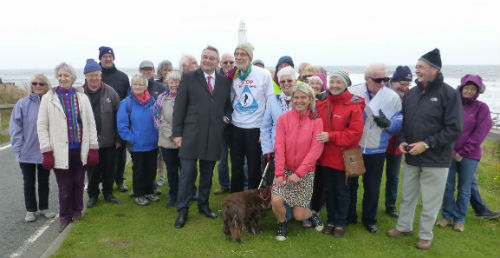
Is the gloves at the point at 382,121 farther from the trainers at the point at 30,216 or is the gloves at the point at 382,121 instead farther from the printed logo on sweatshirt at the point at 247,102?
the trainers at the point at 30,216

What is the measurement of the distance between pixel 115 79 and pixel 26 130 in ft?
5.77

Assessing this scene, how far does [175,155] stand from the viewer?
557cm

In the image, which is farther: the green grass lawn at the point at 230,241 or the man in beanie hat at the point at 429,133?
the green grass lawn at the point at 230,241

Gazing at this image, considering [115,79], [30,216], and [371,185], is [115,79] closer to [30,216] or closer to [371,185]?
[30,216]

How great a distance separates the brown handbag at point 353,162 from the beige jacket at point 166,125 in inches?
102

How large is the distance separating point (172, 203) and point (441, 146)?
4.04 metres

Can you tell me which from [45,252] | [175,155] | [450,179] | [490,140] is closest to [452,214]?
[450,179]

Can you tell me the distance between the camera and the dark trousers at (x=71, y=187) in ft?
15.8

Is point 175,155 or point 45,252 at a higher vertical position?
point 175,155

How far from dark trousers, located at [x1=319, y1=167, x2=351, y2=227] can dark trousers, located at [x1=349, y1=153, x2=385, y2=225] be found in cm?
26

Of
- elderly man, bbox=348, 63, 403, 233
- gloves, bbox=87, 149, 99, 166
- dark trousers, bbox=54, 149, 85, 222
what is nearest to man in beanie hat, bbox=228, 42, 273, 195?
elderly man, bbox=348, 63, 403, 233

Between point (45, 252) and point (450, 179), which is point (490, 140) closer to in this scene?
point (450, 179)

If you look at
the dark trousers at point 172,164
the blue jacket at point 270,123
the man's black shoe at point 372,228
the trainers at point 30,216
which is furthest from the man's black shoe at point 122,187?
the man's black shoe at point 372,228

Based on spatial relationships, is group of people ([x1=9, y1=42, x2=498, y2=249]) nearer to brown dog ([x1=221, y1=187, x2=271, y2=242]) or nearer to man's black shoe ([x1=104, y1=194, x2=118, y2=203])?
man's black shoe ([x1=104, y1=194, x2=118, y2=203])
